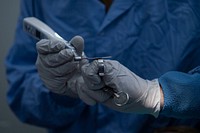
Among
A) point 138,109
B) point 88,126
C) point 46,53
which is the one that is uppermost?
point 46,53

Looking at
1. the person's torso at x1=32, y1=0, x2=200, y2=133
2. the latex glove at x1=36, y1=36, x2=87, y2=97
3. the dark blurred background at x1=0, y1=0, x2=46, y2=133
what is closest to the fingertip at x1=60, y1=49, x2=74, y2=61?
the latex glove at x1=36, y1=36, x2=87, y2=97

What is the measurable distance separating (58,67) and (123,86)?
0.54 ft

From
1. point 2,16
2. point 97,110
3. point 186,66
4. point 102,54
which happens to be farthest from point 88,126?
point 2,16

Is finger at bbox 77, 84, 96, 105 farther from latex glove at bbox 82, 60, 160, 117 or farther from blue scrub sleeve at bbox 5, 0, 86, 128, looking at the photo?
blue scrub sleeve at bbox 5, 0, 86, 128

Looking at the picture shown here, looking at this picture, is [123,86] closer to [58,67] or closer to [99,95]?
[99,95]

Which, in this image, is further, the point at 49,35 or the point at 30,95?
the point at 30,95

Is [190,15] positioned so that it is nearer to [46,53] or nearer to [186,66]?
[186,66]

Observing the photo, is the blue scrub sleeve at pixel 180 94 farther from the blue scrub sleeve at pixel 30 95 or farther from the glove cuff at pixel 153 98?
the blue scrub sleeve at pixel 30 95

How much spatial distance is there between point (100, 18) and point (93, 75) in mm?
279

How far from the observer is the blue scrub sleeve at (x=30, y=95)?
2.94 ft

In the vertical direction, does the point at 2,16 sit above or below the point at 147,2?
below

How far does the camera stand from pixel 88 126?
3.00 feet

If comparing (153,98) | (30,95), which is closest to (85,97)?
(153,98)

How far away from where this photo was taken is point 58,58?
0.71 metres
